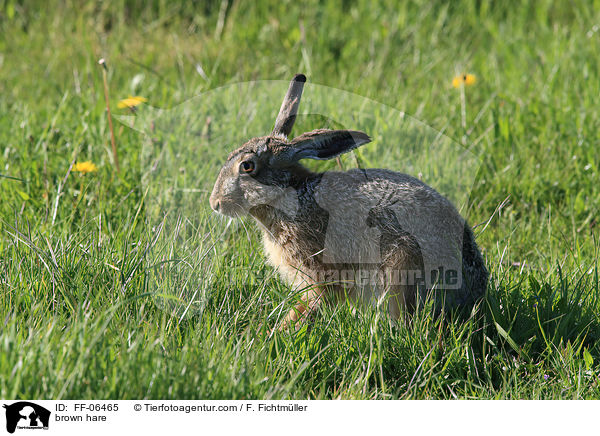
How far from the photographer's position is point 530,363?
3469 millimetres

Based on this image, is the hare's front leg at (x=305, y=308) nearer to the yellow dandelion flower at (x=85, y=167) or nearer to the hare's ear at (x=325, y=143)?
the hare's ear at (x=325, y=143)

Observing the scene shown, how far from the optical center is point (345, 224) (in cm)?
371

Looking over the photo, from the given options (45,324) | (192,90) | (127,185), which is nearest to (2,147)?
(127,185)

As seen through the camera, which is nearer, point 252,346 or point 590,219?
point 252,346

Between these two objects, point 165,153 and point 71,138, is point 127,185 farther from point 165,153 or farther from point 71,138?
point 71,138

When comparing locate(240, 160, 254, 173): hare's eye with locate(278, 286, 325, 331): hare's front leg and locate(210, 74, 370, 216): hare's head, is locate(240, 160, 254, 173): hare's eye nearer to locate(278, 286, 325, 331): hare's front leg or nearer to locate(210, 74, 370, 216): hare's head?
locate(210, 74, 370, 216): hare's head

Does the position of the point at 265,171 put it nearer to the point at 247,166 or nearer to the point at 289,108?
the point at 247,166

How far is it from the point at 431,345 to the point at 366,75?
3498mm

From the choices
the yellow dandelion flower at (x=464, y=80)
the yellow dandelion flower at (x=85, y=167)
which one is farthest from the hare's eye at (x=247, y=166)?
the yellow dandelion flower at (x=464, y=80)

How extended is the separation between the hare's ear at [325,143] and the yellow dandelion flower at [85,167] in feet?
5.60

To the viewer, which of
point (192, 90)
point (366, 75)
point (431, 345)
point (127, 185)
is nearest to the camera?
point (431, 345)

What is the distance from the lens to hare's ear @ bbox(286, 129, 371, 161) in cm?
348
